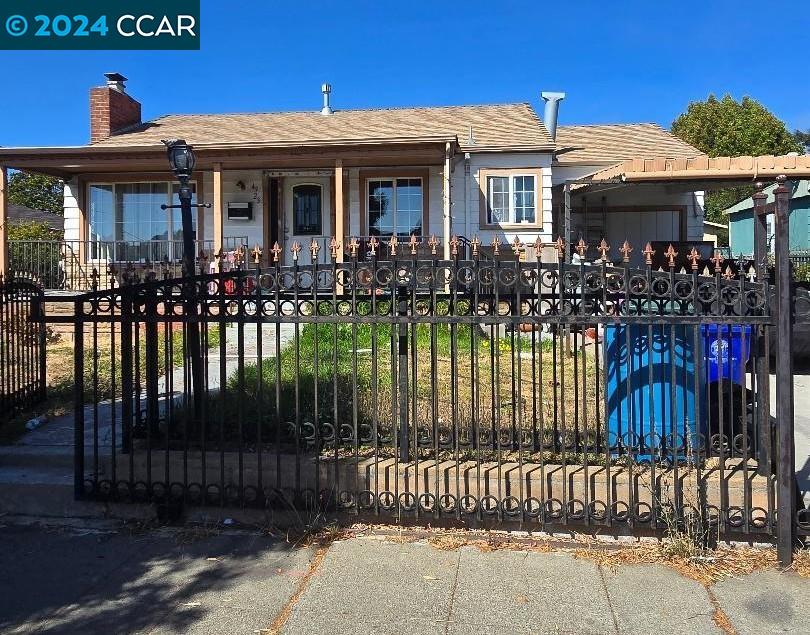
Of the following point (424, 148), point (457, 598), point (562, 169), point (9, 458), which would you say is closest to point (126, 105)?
point (424, 148)

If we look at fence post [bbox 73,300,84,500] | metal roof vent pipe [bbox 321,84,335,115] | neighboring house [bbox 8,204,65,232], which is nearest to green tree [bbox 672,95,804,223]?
metal roof vent pipe [bbox 321,84,335,115]

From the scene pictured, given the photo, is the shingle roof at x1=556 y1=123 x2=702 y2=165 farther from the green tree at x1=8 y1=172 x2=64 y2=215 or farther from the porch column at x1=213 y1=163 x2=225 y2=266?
the green tree at x1=8 y1=172 x2=64 y2=215

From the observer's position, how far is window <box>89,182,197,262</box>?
1656 centimetres

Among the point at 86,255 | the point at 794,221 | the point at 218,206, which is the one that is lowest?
the point at 86,255

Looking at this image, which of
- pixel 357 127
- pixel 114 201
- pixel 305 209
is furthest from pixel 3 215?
pixel 357 127

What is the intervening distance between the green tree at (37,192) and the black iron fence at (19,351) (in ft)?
149

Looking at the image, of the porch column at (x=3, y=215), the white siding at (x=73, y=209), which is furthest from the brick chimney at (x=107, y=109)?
the porch column at (x=3, y=215)

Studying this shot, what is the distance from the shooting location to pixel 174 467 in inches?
185

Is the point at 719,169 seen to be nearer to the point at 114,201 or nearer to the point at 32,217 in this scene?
the point at 114,201

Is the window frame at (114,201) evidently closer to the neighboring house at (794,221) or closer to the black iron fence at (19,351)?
the black iron fence at (19,351)

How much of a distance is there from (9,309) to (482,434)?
13.7 feet

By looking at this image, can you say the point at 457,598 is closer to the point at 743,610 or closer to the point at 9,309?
the point at 743,610

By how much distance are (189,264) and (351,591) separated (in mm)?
2880

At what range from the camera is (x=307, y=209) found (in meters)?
16.5
